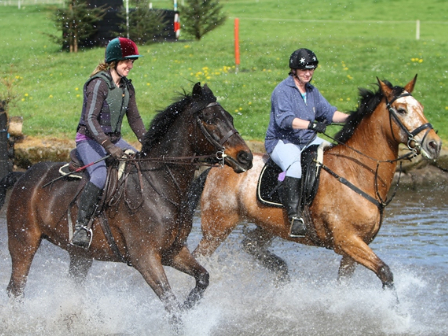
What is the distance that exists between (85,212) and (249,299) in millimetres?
2431

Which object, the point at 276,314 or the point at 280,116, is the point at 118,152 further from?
the point at 276,314

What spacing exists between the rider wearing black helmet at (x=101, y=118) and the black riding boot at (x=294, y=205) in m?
1.75

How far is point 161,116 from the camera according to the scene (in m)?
Result: 6.24

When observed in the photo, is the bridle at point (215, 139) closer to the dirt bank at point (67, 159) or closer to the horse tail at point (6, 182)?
the horse tail at point (6, 182)

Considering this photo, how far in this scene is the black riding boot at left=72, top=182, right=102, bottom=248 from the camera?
20.5ft

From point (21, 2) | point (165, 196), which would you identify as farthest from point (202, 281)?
point (21, 2)

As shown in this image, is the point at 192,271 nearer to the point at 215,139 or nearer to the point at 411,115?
the point at 215,139

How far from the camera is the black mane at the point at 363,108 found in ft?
23.6

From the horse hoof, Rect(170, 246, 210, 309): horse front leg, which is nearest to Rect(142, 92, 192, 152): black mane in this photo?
the horse hoof

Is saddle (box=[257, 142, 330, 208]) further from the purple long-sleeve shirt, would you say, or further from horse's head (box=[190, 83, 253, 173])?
horse's head (box=[190, 83, 253, 173])

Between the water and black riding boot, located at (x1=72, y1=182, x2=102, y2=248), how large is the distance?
3.07 ft

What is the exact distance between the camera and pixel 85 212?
20.6ft

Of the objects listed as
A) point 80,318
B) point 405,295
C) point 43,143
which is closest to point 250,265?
point 405,295

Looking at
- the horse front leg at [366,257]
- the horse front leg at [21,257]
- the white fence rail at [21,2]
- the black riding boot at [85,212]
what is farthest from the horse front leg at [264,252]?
the white fence rail at [21,2]
